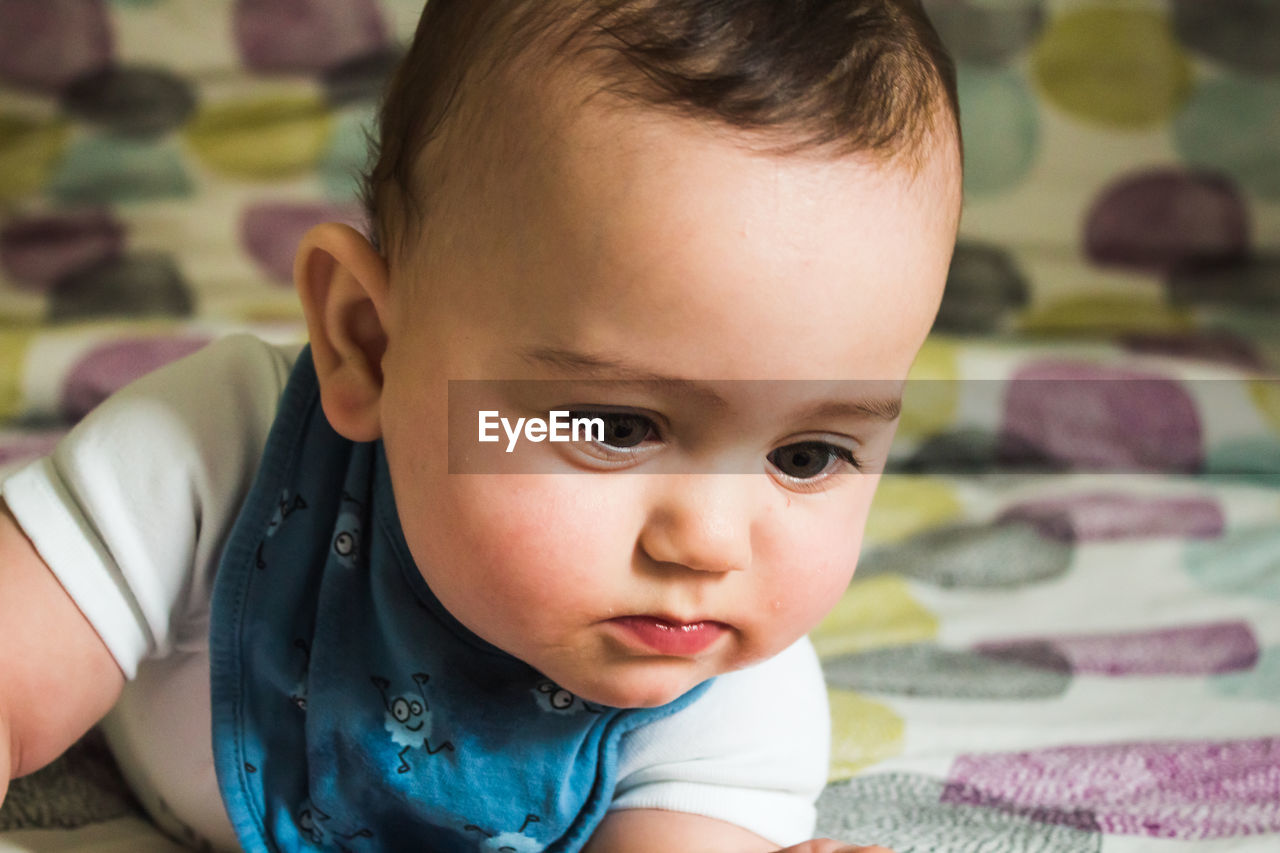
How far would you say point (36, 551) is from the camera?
725 mm

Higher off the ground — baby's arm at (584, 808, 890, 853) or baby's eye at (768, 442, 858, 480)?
baby's eye at (768, 442, 858, 480)

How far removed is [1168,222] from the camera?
1.67 m

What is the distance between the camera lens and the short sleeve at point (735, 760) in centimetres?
75

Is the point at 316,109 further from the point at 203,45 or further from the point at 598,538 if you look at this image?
the point at 598,538

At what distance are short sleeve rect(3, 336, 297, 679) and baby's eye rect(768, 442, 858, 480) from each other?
337 millimetres

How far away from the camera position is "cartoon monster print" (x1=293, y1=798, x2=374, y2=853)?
77cm

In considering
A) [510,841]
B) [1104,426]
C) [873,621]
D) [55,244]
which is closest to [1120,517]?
[1104,426]

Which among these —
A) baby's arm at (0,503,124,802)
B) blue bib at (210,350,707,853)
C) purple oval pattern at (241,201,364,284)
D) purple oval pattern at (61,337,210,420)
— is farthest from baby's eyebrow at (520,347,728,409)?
purple oval pattern at (241,201,364,284)

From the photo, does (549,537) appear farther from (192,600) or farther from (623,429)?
(192,600)

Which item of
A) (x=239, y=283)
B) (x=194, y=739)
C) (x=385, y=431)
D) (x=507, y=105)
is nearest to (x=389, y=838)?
(x=194, y=739)

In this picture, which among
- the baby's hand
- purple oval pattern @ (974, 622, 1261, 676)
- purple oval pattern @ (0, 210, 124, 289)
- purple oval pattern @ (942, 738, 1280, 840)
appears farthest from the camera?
purple oval pattern @ (0, 210, 124, 289)

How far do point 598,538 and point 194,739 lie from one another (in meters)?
0.35

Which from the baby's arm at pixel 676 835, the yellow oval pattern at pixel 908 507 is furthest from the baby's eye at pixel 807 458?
the yellow oval pattern at pixel 908 507

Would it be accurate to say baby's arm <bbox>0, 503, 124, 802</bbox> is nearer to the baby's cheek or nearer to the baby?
the baby
